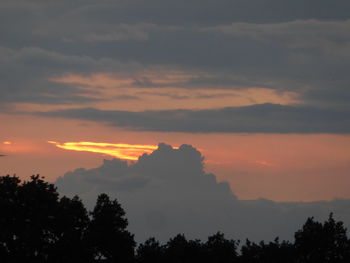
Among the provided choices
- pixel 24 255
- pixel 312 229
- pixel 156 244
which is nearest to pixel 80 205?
pixel 24 255

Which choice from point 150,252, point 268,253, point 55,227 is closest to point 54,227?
point 55,227

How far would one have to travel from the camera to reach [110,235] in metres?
109

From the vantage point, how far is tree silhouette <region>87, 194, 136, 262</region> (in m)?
108

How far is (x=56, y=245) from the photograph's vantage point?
10600cm

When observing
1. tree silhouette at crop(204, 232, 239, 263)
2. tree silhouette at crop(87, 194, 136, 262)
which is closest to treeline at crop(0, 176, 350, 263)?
tree silhouette at crop(87, 194, 136, 262)

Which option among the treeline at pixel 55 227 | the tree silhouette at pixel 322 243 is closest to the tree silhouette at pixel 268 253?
the tree silhouette at pixel 322 243

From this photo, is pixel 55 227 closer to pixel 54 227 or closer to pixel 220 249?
pixel 54 227

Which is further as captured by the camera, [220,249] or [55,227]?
[220,249]

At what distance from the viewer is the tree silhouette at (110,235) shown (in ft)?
355

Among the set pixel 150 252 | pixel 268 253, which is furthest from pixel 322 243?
pixel 150 252

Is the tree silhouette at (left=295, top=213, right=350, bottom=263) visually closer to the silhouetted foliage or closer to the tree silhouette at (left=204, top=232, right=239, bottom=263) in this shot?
the tree silhouette at (left=204, top=232, right=239, bottom=263)

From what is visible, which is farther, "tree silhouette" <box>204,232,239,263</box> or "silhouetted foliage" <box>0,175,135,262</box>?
"tree silhouette" <box>204,232,239,263</box>

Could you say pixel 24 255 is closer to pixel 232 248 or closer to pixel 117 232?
pixel 117 232

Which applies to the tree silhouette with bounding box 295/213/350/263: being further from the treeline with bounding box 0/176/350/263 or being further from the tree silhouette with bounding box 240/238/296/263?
the treeline with bounding box 0/176/350/263
